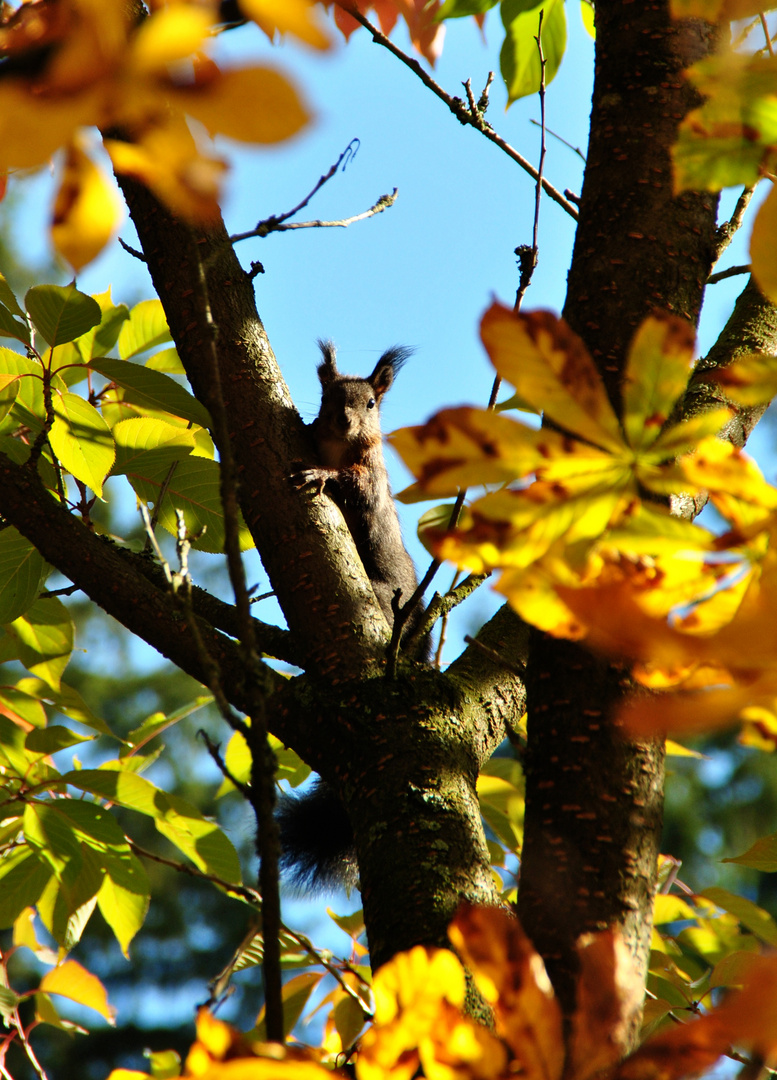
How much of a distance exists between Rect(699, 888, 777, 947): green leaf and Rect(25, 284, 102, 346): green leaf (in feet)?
3.88

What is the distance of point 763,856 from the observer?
106 cm

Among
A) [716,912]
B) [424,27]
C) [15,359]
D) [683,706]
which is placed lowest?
[683,706]

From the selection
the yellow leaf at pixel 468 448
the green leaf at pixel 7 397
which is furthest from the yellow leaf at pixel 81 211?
the green leaf at pixel 7 397

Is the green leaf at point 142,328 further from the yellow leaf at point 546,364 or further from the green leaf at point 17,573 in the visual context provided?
the yellow leaf at point 546,364

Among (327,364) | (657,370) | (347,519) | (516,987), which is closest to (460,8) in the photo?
(657,370)

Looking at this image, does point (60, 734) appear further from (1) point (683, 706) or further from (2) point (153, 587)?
(1) point (683, 706)

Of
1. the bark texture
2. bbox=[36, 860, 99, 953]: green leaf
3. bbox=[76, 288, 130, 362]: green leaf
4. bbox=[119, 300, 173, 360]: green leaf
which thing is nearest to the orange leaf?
the bark texture

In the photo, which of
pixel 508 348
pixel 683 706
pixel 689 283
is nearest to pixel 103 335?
pixel 689 283

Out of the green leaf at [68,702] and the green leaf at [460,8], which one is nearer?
the green leaf at [460,8]

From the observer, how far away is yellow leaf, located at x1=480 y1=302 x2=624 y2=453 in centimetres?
41

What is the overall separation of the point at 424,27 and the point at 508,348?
0.94 metres

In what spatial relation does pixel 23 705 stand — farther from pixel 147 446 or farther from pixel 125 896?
pixel 147 446

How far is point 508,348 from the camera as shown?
408mm

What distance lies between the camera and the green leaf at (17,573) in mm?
1183
